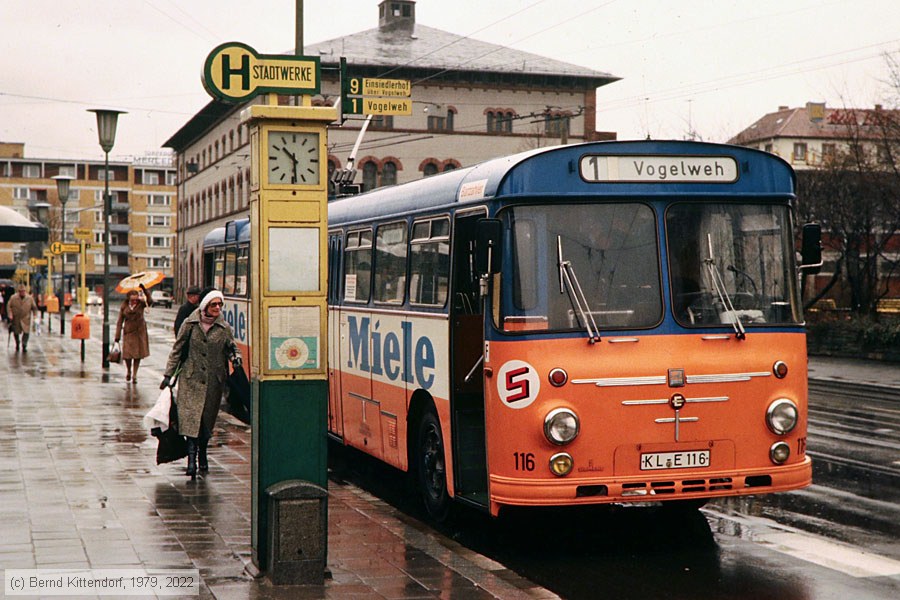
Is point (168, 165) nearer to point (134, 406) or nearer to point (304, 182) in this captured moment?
point (134, 406)

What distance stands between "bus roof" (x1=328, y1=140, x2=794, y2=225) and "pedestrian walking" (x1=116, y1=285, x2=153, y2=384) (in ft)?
46.1

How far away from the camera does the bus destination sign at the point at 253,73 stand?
8102mm

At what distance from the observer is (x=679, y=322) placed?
365 inches

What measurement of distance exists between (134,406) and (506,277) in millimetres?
11543

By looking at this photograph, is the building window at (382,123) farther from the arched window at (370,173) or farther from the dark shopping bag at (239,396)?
the dark shopping bag at (239,396)

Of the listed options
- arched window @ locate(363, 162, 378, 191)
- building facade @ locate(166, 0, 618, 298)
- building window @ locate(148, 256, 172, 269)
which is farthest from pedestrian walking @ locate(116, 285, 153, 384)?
building window @ locate(148, 256, 172, 269)

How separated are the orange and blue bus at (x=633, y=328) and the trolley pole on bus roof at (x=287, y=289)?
1.46m

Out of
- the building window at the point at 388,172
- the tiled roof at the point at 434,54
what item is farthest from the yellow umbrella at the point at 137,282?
the building window at the point at 388,172

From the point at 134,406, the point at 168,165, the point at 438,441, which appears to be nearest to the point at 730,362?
the point at 438,441

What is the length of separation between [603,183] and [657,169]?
453mm

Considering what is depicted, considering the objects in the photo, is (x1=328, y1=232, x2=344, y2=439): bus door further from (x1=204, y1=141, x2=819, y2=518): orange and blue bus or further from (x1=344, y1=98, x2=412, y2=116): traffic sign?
(x1=344, y1=98, x2=412, y2=116): traffic sign

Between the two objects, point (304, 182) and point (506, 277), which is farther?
point (506, 277)

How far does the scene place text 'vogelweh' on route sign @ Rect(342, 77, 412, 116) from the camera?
61.1 feet

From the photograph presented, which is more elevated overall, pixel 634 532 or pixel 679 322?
pixel 679 322
